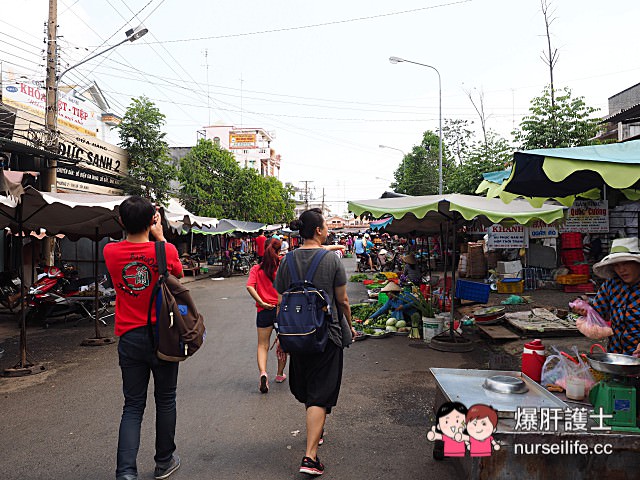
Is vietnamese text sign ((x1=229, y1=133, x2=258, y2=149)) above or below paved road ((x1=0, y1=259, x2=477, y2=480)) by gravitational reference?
above

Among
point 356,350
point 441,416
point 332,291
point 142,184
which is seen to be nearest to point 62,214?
point 356,350

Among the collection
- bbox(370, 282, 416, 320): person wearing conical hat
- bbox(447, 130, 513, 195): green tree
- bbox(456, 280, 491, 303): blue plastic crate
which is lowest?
bbox(370, 282, 416, 320): person wearing conical hat

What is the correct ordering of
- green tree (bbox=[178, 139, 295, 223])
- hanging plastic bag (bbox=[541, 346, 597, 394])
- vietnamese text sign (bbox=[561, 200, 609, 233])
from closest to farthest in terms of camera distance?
hanging plastic bag (bbox=[541, 346, 597, 394])
vietnamese text sign (bbox=[561, 200, 609, 233])
green tree (bbox=[178, 139, 295, 223])

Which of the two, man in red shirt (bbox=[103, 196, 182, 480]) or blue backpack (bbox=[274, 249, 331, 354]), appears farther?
blue backpack (bbox=[274, 249, 331, 354])

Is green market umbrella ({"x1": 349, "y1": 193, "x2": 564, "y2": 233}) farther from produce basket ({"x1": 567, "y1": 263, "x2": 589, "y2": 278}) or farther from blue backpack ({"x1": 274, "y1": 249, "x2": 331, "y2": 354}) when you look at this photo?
produce basket ({"x1": 567, "y1": 263, "x2": 589, "y2": 278})

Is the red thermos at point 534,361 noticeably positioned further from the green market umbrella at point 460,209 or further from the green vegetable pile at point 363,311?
the green vegetable pile at point 363,311

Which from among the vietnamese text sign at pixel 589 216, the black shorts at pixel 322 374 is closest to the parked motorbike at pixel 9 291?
the black shorts at pixel 322 374

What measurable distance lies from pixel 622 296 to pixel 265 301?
3.48 m

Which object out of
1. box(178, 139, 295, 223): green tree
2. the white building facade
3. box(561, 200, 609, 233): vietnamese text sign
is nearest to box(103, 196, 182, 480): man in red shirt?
box(561, 200, 609, 233): vietnamese text sign

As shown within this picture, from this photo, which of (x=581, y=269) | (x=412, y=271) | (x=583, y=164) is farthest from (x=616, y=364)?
(x=412, y=271)

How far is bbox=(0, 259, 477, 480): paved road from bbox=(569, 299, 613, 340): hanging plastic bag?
1.40 meters

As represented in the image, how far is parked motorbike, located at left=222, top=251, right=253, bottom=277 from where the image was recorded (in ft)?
74.6

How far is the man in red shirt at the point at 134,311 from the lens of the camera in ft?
10.2

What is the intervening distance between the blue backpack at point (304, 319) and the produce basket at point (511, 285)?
32.6 ft
